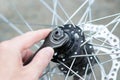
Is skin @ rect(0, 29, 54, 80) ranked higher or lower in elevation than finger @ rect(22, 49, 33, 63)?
lower

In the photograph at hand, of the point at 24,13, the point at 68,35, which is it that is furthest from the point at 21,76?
the point at 24,13

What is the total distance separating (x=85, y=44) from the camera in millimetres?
693

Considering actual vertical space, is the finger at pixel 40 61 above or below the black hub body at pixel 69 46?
below

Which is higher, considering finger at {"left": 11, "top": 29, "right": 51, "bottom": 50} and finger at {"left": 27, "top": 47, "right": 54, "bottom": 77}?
finger at {"left": 11, "top": 29, "right": 51, "bottom": 50}

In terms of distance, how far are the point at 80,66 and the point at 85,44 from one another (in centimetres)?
5

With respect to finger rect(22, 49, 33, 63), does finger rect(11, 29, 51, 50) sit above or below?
below

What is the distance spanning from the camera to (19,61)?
2.00 feet

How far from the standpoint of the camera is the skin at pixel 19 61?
593 millimetres

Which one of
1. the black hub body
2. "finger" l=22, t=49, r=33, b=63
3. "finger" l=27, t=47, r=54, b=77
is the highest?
"finger" l=22, t=49, r=33, b=63

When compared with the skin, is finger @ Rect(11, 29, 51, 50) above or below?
above

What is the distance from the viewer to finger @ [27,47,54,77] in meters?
0.61

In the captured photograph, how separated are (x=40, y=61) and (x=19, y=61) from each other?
0.03 metres

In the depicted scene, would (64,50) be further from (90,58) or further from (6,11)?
(6,11)

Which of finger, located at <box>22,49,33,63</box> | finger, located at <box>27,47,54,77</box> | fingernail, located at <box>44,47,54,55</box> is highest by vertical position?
finger, located at <box>22,49,33,63</box>
